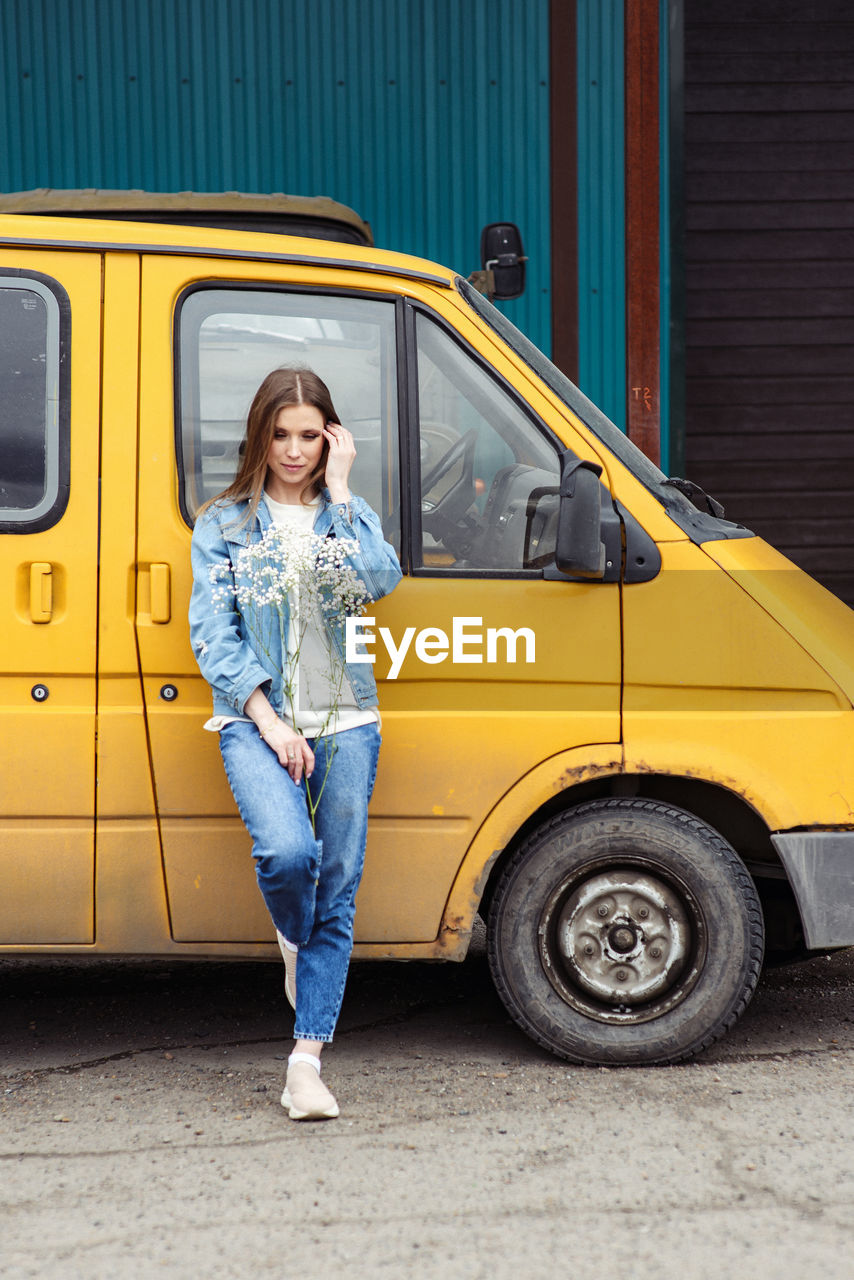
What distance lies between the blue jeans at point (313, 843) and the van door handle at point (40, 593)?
57 cm

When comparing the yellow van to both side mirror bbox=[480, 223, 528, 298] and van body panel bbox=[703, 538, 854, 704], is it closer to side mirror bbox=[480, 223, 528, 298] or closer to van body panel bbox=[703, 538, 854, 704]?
van body panel bbox=[703, 538, 854, 704]

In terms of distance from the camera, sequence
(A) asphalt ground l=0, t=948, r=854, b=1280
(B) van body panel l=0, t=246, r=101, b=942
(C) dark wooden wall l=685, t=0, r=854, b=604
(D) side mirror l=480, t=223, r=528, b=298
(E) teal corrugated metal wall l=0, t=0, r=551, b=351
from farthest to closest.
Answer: (C) dark wooden wall l=685, t=0, r=854, b=604, (E) teal corrugated metal wall l=0, t=0, r=551, b=351, (D) side mirror l=480, t=223, r=528, b=298, (B) van body panel l=0, t=246, r=101, b=942, (A) asphalt ground l=0, t=948, r=854, b=1280

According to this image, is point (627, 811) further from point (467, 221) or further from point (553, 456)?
point (467, 221)

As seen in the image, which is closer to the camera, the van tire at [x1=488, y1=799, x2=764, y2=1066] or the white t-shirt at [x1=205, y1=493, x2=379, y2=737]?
the white t-shirt at [x1=205, y1=493, x2=379, y2=737]

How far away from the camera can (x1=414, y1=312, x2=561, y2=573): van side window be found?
3418 millimetres

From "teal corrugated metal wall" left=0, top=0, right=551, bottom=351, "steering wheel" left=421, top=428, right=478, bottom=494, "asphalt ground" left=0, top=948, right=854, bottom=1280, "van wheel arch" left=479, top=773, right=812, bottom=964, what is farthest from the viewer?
"teal corrugated metal wall" left=0, top=0, right=551, bottom=351

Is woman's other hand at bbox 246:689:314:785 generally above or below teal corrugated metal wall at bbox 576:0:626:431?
below

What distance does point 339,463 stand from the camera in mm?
3244

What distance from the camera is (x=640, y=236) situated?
8.08 metres

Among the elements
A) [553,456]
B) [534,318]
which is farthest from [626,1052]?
[534,318]

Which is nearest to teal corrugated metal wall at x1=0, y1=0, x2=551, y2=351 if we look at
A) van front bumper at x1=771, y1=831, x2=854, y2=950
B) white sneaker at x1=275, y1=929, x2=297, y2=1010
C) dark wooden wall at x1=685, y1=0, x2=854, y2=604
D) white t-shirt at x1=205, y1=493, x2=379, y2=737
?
dark wooden wall at x1=685, y1=0, x2=854, y2=604

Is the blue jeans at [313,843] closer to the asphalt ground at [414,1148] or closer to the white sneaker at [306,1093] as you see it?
the white sneaker at [306,1093]

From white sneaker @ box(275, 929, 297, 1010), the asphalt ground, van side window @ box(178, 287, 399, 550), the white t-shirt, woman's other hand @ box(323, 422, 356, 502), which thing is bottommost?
the asphalt ground

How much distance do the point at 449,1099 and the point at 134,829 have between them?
108 cm
